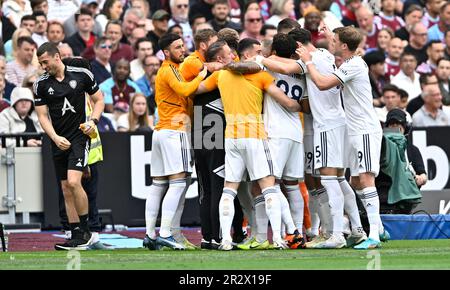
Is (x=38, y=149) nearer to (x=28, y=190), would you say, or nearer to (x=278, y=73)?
(x=28, y=190)

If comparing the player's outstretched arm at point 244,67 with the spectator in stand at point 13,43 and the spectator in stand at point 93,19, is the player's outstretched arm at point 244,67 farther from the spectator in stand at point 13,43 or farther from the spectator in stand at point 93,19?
the spectator in stand at point 93,19

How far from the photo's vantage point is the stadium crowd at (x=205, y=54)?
46.9 ft

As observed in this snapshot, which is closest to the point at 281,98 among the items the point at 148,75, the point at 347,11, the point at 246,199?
the point at 246,199

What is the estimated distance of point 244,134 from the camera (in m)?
13.8

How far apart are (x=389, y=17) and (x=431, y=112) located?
350 cm

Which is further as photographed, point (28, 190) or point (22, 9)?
point (22, 9)

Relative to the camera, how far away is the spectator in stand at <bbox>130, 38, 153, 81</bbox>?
69.7ft

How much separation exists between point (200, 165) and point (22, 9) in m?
7.97

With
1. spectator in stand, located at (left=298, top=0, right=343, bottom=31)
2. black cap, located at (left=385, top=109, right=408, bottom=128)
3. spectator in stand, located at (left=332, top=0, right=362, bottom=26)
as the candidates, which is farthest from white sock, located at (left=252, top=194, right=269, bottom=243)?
spectator in stand, located at (left=332, top=0, right=362, bottom=26)

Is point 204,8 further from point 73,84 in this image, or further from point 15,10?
point 73,84

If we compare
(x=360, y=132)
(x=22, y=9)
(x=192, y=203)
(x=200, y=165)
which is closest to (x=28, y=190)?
(x=192, y=203)

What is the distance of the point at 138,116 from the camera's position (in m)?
19.8

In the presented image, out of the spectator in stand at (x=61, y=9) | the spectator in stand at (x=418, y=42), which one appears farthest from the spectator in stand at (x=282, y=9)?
the spectator in stand at (x=61, y=9)

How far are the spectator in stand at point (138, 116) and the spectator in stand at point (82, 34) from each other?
6.28ft
